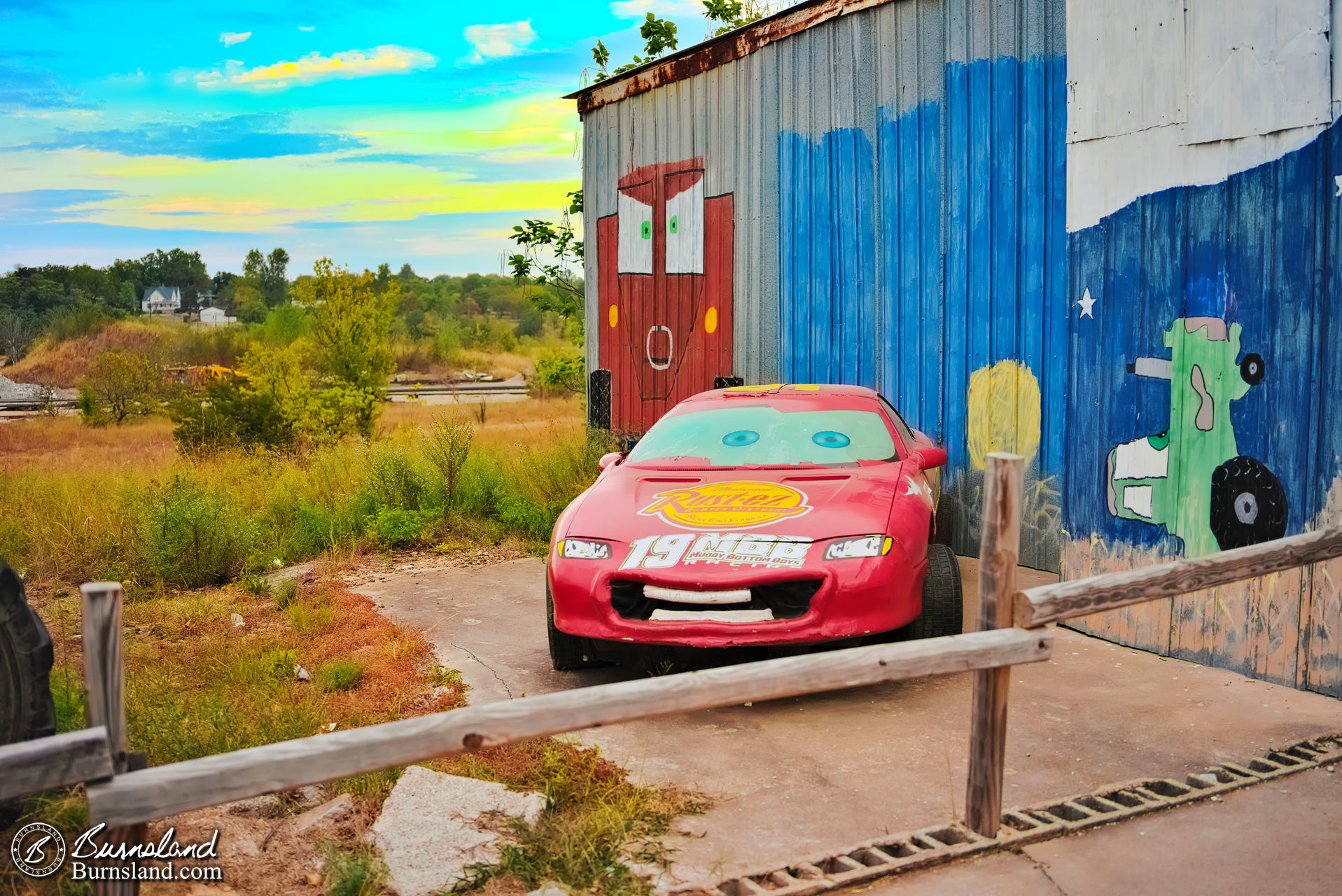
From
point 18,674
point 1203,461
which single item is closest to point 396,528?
point 18,674

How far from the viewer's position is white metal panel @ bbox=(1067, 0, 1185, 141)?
18.9 feet

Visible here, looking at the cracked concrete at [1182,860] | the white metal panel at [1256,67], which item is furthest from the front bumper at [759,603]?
the white metal panel at [1256,67]

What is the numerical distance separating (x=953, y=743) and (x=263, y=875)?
275cm

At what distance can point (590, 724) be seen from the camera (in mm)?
3020

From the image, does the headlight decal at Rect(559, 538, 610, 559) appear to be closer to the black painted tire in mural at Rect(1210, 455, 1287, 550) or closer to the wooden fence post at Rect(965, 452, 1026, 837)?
the wooden fence post at Rect(965, 452, 1026, 837)

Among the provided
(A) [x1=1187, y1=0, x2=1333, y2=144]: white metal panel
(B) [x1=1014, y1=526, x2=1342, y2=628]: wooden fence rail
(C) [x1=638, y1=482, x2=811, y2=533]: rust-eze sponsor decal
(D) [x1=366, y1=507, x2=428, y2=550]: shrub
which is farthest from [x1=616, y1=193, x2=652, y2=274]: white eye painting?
(B) [x1=1014, y1=526, x2=1342, y2=628]: wooden fence rail

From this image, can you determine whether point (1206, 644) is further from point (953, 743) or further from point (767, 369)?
point (767, 369)

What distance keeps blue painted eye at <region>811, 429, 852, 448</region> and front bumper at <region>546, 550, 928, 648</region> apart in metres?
1.30

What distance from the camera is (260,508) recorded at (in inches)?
405

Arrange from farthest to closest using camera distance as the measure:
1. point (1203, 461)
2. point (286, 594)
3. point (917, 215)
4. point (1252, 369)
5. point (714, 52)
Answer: point (714, 52) < point (917, 215) < point (286, 594) < point (1203, 461) < point (1252, 369)

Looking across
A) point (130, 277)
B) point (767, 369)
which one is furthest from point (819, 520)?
point (130, 277)

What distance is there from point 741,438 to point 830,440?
1.74 feet

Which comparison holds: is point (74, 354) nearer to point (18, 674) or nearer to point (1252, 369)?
point (18, 674)

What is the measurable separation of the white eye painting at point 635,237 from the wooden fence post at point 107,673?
991 cm
